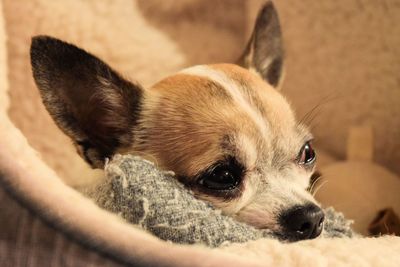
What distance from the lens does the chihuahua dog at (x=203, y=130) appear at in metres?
1.06

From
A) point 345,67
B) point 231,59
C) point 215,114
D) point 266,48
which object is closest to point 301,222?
point 215,114

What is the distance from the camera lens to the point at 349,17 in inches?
72.6

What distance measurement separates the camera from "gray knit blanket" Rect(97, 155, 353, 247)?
91 cm

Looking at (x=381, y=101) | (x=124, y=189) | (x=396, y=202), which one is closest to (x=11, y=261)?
(x=124, y=189)

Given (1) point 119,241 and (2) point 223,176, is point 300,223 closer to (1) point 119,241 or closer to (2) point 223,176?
(2) point 223,176

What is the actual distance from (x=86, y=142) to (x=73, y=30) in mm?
773

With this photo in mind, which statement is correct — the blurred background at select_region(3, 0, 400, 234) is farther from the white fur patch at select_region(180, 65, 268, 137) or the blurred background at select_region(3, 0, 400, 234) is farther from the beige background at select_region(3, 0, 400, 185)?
the white fur patch at select_region(180, 65, 268, 137)

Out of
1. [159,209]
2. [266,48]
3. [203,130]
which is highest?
[266,48]

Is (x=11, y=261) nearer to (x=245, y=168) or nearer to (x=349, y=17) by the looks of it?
(x=245, y=168)

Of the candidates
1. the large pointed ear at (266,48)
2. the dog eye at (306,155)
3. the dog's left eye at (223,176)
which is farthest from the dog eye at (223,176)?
the large pointed ear at (266,48)

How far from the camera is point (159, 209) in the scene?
35.8 inches

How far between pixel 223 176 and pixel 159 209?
213 mm

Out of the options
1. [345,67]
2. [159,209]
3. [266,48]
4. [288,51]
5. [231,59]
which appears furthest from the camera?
[231,59]

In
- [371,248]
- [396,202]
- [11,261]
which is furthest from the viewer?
[396,202]
